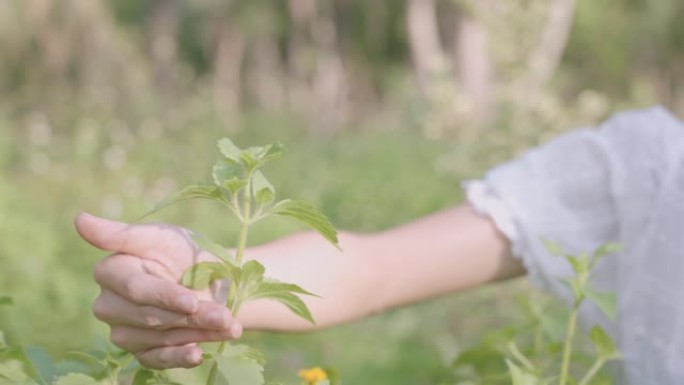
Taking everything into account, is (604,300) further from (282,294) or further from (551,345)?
(282,294)

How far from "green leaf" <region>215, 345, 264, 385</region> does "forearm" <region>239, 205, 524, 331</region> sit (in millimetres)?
316

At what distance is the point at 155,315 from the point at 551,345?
1.31ft

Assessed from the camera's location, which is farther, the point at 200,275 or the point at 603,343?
the point at 603,343

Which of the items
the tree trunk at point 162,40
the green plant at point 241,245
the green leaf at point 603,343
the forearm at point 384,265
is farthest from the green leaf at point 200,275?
the tree trunk at point 162,40

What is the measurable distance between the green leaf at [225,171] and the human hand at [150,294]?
9 cm

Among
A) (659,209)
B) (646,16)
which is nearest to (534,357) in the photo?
(659,209)

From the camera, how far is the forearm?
1152 millimetres

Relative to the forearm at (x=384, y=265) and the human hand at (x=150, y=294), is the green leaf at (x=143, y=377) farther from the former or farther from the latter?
the forearm at (x=384, y=265)

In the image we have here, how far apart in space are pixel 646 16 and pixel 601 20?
3.30 ft

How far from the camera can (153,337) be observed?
885mm

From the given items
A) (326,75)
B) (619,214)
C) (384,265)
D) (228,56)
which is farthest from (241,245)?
(228,56)

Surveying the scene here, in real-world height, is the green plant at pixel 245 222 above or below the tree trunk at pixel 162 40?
below

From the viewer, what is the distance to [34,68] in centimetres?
1916

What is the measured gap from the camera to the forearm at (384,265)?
1.15 m
